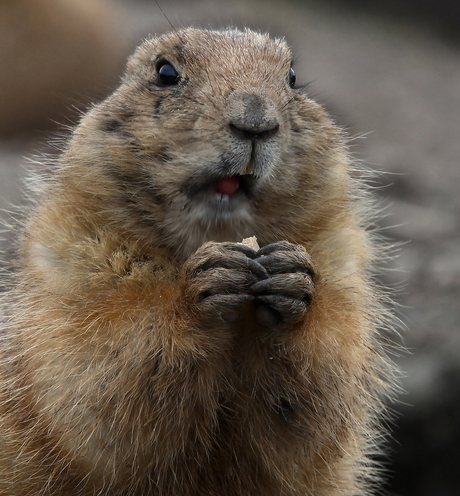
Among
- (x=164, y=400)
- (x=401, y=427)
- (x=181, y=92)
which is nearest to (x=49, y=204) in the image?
(x=181, y=92)

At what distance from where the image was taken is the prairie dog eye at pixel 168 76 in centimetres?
309

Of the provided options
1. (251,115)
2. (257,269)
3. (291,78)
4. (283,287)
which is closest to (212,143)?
(251,115)

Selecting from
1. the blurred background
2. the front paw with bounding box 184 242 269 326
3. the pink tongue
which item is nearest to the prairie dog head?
the pink tongue

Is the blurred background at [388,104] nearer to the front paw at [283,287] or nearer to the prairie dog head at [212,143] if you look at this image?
the prairie dog head at [212,143]

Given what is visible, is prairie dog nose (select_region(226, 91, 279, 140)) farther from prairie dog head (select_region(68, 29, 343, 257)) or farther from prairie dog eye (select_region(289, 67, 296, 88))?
prairie dog eye (select_region(289, 67, 296, 88))

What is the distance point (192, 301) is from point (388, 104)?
5904 millimetres

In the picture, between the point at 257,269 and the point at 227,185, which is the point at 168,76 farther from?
the point at 257,269

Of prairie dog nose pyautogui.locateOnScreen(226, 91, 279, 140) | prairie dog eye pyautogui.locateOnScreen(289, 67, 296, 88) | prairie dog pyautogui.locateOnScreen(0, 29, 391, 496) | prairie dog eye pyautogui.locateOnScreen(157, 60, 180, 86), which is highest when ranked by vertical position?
prairie dog eye pyautogui.locateOnScreen(289, 67, 296, 88)

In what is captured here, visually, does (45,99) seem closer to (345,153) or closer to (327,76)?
(345,153)

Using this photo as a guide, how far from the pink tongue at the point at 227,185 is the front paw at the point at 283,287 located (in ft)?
1.03

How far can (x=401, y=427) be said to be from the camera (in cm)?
491

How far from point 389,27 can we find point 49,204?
22.8 feet

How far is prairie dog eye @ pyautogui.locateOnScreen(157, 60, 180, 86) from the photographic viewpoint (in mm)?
3088

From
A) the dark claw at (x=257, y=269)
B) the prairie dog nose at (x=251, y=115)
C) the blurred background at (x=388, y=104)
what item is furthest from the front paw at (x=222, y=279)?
the blurred background at (x=388, y=104)
